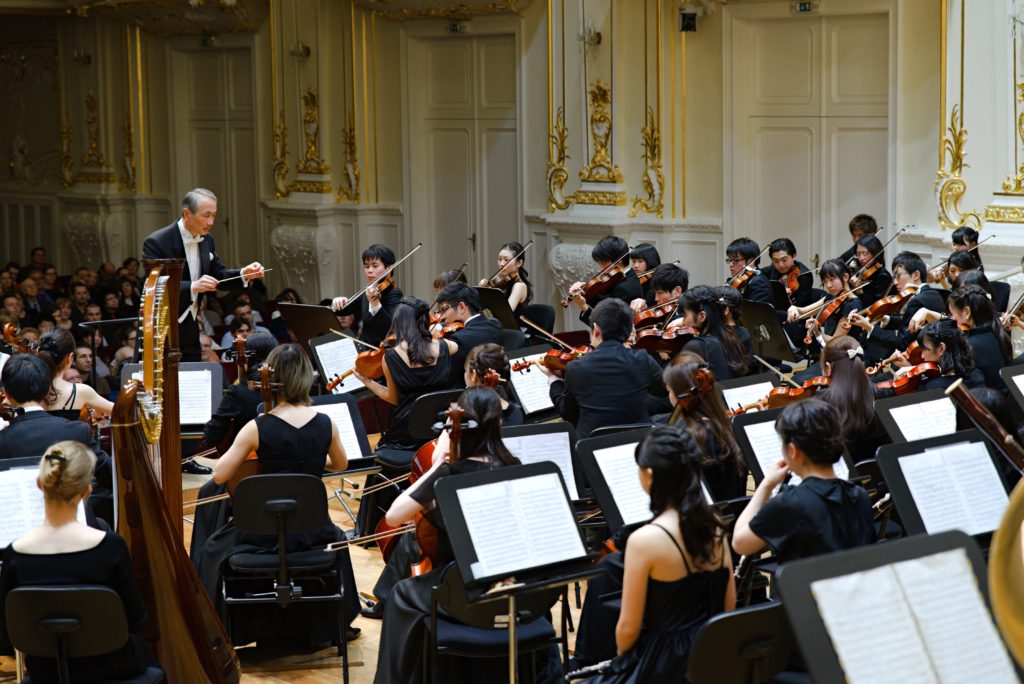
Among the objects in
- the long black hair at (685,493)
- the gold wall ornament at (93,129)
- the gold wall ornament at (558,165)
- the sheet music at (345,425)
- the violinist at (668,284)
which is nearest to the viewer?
the long black hair at (685,493)

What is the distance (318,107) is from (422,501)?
914 cm

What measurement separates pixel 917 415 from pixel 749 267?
4082 millimetres

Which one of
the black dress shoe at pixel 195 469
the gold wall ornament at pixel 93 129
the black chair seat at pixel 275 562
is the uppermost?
the gold wall ornament at pixel 93 129

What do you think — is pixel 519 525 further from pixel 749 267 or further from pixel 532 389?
pixel 749 267

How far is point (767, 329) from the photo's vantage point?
762 centimetres

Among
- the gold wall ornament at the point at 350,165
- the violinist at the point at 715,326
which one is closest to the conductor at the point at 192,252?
the violinist at the point at 715,326

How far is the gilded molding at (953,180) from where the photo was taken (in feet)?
30.1

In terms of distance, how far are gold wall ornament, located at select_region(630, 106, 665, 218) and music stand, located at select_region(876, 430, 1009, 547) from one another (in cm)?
705

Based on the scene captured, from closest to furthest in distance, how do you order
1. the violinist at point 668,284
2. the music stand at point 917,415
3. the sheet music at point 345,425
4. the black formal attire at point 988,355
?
the music stand at point 917,415 → the sheet music at point 345,425 → the black formal attire at point 988,355 → the violinist at point 668,284

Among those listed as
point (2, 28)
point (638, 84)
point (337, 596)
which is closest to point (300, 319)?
point (337, 596)

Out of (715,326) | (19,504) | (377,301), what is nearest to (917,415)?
(715,326)

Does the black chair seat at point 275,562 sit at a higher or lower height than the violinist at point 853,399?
lower

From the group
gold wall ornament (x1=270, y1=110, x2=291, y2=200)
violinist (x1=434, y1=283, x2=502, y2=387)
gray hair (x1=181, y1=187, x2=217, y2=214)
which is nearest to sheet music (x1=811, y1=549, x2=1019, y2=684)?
violinist (x1=434, y1=283, x2=502, y2=387)

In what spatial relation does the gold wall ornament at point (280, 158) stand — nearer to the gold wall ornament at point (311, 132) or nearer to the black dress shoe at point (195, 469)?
the gold wall ornament at point (311, 132)
